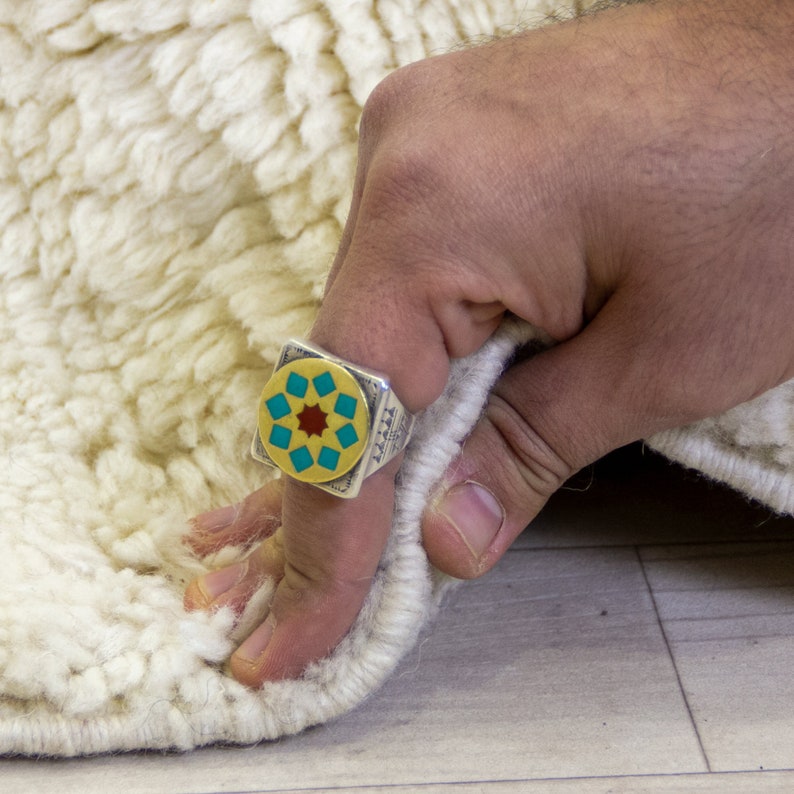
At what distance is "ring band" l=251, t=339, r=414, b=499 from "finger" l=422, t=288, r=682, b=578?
0.07 m

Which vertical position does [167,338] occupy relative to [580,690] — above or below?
above

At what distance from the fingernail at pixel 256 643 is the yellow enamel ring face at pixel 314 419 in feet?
0.36

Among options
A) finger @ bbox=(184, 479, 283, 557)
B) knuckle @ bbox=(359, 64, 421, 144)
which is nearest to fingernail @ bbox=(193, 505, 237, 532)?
finger @ bbox=(184, 479, 283, 557)

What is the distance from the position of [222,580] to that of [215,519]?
0.06 metres

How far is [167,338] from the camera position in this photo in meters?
0.72

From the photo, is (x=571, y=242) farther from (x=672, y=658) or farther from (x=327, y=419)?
(x=672, y=658)

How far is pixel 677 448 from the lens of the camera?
60 cm

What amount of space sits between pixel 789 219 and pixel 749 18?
0.38 ft

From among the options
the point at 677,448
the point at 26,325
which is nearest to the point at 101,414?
the point at 26,325

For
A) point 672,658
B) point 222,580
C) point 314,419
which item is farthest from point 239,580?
point 672,658

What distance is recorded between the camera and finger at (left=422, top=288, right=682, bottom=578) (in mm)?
547

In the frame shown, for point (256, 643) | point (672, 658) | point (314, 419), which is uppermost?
point (314, 419)

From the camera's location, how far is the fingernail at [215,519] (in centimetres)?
65

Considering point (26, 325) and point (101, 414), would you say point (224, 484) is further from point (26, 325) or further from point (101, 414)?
point (26, 325)
